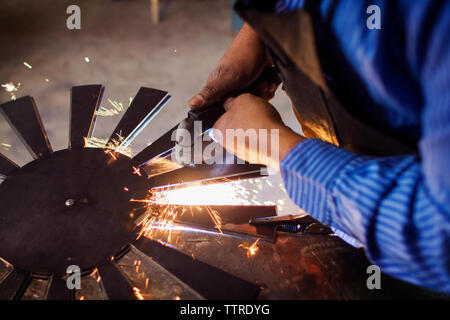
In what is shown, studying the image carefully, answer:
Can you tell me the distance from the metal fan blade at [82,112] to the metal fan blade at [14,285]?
533 millimetres

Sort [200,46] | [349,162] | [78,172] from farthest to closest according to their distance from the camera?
1. [200,46]
2. [78,172]
3. [349,162]

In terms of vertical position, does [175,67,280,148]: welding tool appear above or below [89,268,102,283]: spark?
above

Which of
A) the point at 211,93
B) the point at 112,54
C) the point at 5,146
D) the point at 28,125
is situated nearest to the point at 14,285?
the point at 28,125

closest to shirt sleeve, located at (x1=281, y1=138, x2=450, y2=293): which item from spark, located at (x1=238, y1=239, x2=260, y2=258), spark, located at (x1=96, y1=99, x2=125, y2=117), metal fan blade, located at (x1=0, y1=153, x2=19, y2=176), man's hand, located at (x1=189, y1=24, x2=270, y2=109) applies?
spark, located at (x1=238, y1=239, x2=260, y2=258)

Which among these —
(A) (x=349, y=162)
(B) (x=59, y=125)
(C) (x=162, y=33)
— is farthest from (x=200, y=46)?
(A) (x=349, y=162)

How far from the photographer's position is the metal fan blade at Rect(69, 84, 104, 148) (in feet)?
4.24

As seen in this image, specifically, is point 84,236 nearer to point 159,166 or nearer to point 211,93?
point 159,166

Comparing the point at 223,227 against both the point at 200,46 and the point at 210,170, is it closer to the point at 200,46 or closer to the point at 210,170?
the point at 210,170

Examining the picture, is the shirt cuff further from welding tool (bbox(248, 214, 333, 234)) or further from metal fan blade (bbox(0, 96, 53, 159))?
metal fan blade (bbox(0, 96, 53, 159))

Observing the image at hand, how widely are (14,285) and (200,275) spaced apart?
20.5 inches

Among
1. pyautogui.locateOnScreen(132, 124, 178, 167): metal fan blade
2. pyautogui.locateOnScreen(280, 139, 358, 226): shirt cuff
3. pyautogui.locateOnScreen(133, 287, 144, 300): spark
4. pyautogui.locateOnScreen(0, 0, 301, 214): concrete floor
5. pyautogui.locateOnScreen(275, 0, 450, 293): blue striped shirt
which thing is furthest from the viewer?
pyautogui.locateOnScreen(0, 0, 301, 214): concrete floor

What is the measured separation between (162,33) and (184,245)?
108 inches

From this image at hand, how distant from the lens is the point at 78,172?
1148mm

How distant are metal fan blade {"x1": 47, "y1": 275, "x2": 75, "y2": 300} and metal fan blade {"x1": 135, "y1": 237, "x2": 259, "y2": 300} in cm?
21
